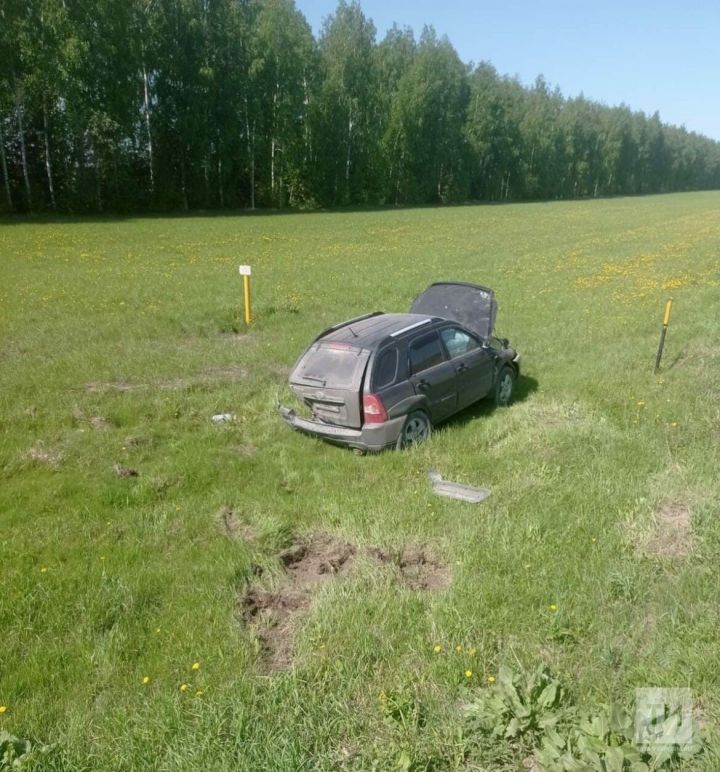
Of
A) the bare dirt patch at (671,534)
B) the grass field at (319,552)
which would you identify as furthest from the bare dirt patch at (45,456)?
the bare dirt patch at (671,534)

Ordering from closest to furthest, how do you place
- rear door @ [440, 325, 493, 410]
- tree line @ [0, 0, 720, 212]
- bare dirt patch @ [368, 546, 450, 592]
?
1. bare dirt patch @ [368, 546, 450, 592]
2. rear door @ [440, 325, 493, 410]
3. tree line @ [0, 0, 720, 212]

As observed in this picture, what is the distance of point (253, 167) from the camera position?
162 feet

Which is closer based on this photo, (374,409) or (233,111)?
(374,409)

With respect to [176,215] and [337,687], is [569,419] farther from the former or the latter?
[176,215]

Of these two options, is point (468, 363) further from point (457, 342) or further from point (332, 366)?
point (332, 366)

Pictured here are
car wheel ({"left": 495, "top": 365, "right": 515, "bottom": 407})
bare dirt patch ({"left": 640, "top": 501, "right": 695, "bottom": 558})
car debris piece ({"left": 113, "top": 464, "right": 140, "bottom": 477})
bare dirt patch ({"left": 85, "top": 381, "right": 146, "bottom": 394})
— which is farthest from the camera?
bare dirt patch ({"left": 85, "top": 381, "right": 146, "bottom": 394})

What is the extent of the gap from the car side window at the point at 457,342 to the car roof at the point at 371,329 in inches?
12.6

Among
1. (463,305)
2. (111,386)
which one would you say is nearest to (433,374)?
(463,305)

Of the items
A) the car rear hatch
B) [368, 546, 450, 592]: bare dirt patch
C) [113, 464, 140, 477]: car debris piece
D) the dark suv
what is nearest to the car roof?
the dark suv

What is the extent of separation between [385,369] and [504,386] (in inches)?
122

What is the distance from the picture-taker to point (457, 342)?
9.56m

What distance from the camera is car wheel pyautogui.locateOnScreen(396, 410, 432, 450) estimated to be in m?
8.27

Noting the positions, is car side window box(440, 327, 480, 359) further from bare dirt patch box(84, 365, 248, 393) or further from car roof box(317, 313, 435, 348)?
bare dirt patch box(84, 365, 248, 393)

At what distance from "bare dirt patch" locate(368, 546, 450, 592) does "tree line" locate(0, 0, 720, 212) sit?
38.3 meters
